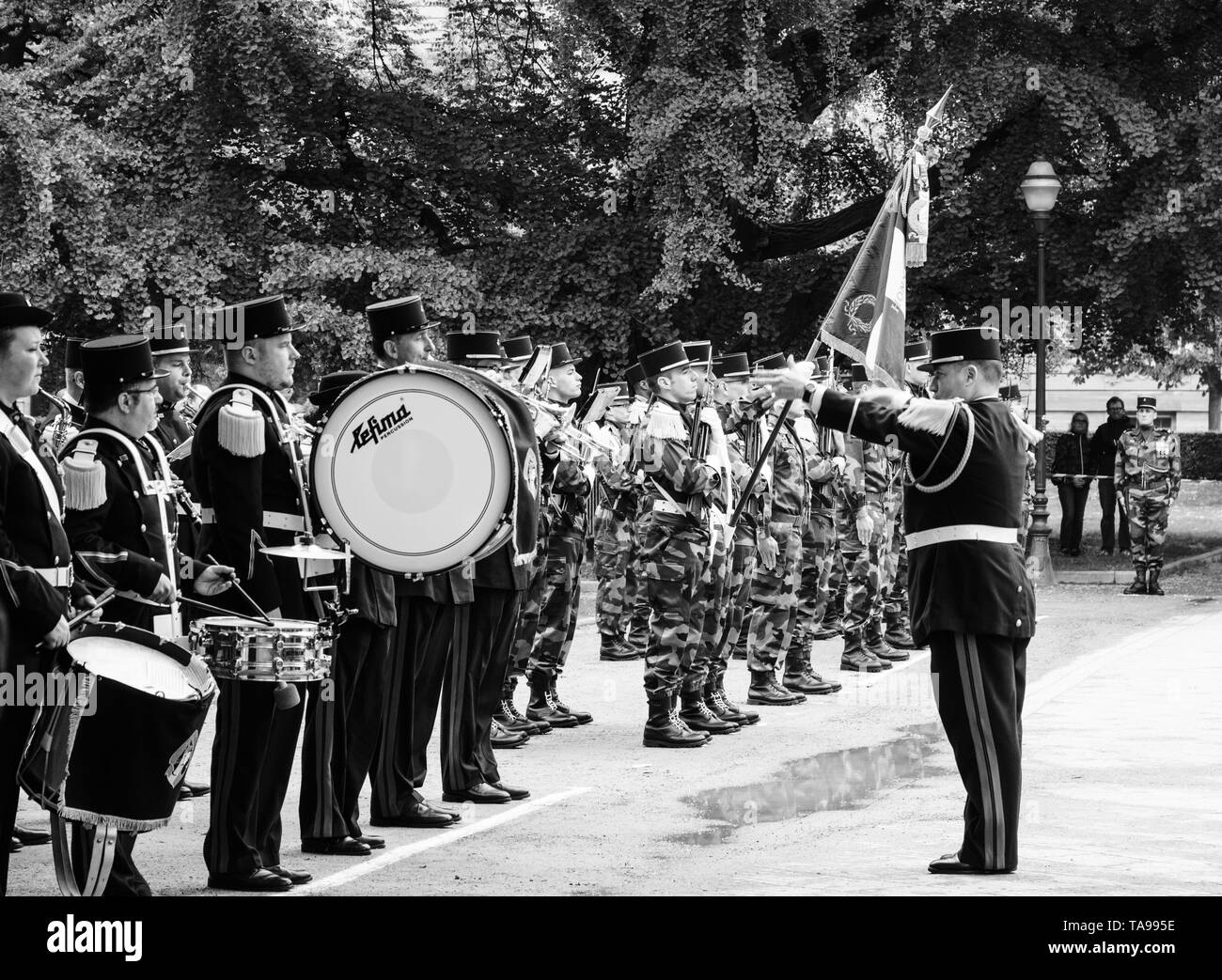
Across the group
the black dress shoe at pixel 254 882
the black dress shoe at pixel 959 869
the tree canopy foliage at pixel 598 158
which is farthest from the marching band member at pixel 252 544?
the tree canopy foliage at pixel 598 158

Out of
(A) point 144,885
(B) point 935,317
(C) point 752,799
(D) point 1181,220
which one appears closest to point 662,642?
(C) point 752,799

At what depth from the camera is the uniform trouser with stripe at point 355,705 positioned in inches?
300

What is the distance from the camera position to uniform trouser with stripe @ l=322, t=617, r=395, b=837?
7.63 meters

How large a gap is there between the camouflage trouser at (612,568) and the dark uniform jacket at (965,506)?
7.66 m

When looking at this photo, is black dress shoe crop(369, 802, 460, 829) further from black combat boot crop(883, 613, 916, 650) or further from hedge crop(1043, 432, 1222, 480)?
hedge crop(1043, 432, 1222, 480)

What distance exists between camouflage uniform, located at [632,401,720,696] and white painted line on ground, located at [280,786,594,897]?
145 centimetres

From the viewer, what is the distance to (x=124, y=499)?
22.3 ft

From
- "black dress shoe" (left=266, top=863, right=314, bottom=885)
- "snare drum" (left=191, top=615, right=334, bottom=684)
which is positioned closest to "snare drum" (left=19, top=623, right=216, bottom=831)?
"snare drum" (left=191, top=615, right=334, bottom=684)

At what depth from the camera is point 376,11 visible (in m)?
24.2

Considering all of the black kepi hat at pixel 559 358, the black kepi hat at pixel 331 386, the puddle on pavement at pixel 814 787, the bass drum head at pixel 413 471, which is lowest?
the puddle on pavement at pixel 814 787

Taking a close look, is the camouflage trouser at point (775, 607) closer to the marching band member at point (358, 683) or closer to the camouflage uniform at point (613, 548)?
the camouflage uniform at point (613, 548)

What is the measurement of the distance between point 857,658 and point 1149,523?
7.47 metres

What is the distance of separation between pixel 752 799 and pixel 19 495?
4.16 m
